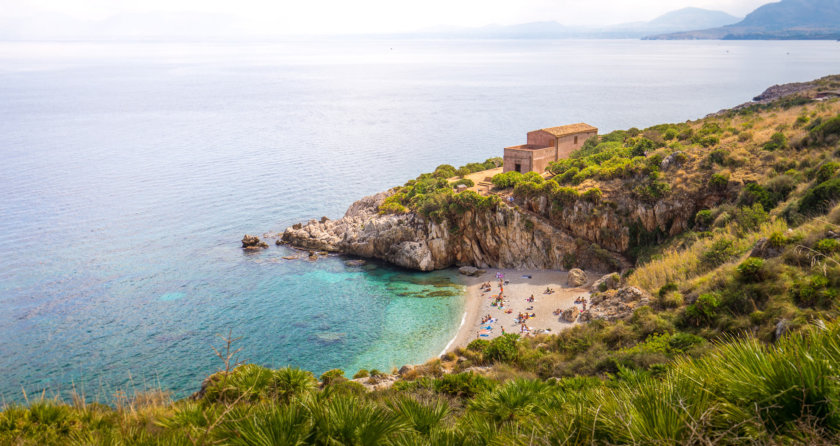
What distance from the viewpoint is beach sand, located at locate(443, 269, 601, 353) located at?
27.4 m

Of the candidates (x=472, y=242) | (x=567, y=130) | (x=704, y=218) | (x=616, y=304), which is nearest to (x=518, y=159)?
(x=567, y=130)

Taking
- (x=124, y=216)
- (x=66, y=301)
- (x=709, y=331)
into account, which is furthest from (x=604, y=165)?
(x=124, y=216)

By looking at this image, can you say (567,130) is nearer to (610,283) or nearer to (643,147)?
(643,147)

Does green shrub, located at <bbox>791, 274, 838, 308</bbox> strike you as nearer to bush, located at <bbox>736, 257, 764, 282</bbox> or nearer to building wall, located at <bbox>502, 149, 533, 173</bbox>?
bush, located at <bbox>736, 257, 764, 282</bbox>

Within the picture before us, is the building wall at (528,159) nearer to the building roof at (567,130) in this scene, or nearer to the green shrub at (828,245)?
the building roof at (567,130)

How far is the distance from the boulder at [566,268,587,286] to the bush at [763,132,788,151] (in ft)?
46.3

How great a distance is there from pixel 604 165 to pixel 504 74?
485ft

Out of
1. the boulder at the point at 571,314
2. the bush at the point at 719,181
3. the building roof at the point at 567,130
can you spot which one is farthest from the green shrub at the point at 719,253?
the building roof at the point at 567,130

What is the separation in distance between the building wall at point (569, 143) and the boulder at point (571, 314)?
20509 mm

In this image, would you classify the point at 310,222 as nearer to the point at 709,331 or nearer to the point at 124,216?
the point at 124,216

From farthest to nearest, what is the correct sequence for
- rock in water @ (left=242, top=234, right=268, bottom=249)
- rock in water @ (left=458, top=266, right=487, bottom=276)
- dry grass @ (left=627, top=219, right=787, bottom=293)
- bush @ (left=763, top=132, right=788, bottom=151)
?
rock in water @ (left=242, top=234, right=268, bottom=249) → rock in water @ (left=458, top=266, right=487, bottom=276) → bush @ (left=763, top=132, right=788, bottom=151) → dry grass @ (left=627, top=219, right=787, bottom=293)

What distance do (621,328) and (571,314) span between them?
7.39 meters

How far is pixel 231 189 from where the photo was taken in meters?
58.0

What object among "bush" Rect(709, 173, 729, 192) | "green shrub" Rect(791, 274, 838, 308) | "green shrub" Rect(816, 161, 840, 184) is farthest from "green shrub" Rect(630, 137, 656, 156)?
"green shrub" Rect(791, 274, 838, 308)
